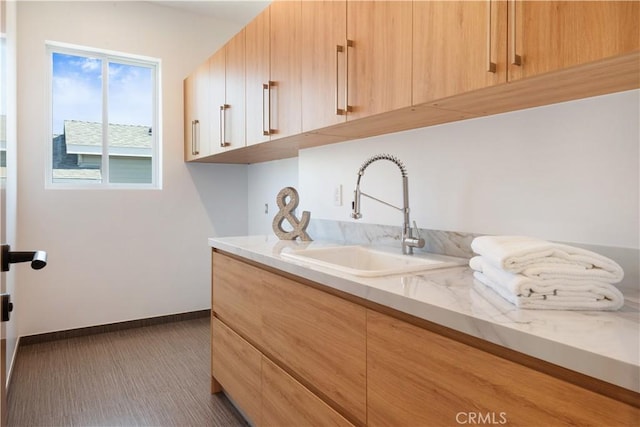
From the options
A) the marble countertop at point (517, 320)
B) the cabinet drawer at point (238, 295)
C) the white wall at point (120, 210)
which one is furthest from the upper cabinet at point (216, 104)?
the marble countertop at point (517, 320)

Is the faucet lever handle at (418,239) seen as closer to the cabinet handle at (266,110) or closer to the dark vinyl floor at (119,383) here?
the cabinet handle at (266,110)

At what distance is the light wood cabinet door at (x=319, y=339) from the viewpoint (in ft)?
3.98

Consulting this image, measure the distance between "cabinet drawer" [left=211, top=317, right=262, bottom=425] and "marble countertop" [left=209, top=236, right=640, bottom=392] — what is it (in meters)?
0.76

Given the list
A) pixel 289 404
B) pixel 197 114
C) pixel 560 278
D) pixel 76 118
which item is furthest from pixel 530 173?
pixel 76 118

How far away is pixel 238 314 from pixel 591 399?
1.60m

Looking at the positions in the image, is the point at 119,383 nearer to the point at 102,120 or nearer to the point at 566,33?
the point at 102,120

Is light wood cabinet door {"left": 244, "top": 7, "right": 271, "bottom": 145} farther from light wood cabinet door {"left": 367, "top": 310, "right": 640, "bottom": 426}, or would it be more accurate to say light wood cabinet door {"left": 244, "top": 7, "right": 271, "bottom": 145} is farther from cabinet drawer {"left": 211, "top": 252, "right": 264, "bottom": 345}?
light wood cabinet door {"left": 367, "top": 310, "right": 640, "bottom": 426}

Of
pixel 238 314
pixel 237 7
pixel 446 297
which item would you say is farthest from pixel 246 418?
pixel 237 7

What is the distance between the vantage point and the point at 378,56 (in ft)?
4.83

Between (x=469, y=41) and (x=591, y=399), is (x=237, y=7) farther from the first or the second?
(x=591, y=399)

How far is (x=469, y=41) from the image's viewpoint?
1.15m

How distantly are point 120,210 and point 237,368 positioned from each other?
2080mm

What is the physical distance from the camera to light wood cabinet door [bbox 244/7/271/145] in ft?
7.32

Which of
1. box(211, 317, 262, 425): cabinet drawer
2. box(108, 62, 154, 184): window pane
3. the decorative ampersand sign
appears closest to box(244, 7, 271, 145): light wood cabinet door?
the decorative ampersand sign
